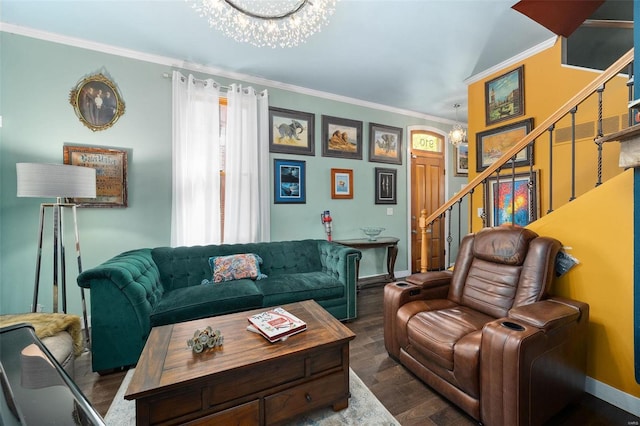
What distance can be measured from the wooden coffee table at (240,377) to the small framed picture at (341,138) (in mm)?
2837

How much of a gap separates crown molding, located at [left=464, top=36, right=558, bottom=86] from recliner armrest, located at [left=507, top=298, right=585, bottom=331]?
282cm

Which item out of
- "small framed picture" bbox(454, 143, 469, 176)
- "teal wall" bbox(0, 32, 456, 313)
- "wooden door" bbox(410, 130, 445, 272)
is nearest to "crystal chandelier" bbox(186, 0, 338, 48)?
"teal wall" bbox(0, 32, 456, 313)

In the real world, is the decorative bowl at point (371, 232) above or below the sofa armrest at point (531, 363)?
above

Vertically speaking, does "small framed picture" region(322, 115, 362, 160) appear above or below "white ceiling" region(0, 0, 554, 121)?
below

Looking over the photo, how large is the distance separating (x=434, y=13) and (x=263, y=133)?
2.24 m

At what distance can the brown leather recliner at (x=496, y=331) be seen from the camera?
1284 millimetres

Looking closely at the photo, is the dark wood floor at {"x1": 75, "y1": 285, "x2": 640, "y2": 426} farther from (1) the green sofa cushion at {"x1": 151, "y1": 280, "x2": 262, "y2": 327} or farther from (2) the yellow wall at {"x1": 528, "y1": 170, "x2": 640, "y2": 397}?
(1) the green sofa cushion at {"x1": 151, "y1": 280, "x2": 262, "y2": 327}

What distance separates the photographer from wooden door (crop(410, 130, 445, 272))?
469 cm

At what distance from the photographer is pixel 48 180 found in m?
2.02

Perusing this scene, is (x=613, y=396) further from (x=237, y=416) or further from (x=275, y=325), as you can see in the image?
(x=237, y=416)

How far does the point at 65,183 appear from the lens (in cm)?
208

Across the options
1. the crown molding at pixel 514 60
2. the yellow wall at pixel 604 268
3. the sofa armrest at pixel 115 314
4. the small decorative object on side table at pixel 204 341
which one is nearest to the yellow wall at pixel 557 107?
the crown molding at pixel 514 60

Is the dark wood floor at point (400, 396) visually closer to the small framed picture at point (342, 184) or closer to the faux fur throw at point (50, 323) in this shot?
the faux fur throw at point (50, 323)

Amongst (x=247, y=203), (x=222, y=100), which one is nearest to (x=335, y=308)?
(x=247, y=203)
